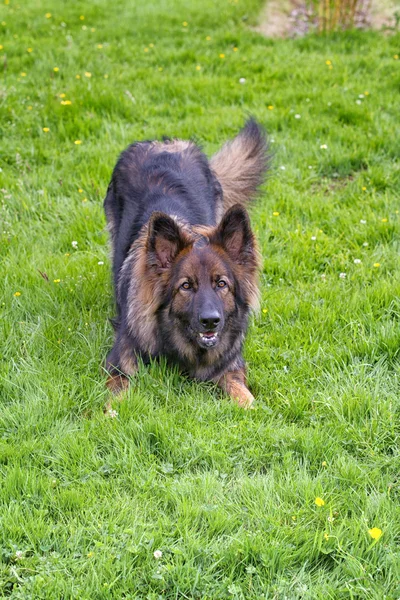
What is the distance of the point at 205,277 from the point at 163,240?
0.36 metres

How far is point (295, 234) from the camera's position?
608cm

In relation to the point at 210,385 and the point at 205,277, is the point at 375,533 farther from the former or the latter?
the point at 205,277

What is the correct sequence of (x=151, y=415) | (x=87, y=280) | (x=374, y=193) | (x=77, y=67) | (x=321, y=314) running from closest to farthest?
(x=151, y=415) < (x=321, y=314) < (x=87, y=280) < (x=374, y=193) < (x=77, y=67)

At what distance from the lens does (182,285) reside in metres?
4.22

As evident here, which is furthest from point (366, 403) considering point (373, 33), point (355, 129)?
point (373, 33)

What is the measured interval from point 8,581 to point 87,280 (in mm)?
2826

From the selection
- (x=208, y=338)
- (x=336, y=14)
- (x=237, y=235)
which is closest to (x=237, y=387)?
(x=208, y=338)

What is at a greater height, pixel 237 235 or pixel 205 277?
pixel 237 235

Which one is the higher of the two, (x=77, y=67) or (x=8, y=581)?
(x=77, y=67)

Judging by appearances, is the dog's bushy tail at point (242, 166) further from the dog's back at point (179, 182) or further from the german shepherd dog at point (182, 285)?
the german shepherd dog at point (182, 285)

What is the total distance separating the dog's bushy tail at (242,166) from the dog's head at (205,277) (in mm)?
1676

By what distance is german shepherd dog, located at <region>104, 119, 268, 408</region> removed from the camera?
4.20 metres

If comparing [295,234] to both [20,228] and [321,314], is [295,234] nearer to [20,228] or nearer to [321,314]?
[321,314]

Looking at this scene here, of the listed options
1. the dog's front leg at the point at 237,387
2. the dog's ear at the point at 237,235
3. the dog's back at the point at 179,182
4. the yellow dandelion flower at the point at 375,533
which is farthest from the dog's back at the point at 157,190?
the yellow dandelion flower at the point at 375,533
